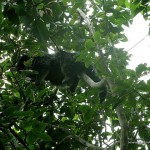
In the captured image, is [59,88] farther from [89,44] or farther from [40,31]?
[40,31]

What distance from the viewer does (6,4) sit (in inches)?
73.2

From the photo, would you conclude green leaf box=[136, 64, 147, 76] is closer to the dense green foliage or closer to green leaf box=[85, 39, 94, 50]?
the dense green foliage

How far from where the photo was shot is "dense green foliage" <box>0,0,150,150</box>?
1.93 meters

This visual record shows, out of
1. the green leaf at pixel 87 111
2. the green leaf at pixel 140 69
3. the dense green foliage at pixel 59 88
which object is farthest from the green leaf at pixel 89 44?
the green leaf at pixel 140 69

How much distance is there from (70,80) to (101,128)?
910 mm

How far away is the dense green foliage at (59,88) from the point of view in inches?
76.0

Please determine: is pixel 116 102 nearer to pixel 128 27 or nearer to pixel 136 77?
pixel 136 77

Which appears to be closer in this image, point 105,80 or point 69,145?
point 105,80

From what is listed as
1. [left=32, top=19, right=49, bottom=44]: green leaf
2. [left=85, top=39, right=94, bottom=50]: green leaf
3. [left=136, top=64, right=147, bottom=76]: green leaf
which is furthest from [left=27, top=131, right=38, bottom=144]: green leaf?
[left=85, top=39, right=94, bottom=50]: green leaf

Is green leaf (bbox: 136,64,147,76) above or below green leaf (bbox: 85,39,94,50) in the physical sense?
below

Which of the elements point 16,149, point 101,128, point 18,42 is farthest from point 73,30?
point 16,149

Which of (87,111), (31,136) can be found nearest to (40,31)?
(31,136)

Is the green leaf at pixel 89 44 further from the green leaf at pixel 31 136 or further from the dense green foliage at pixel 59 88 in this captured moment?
the green leaf at pixel 31 136

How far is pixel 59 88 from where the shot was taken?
374 centimetres
